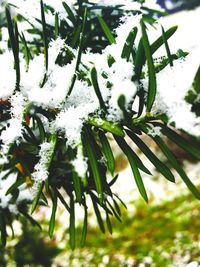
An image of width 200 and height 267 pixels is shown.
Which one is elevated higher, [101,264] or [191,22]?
[191,22]

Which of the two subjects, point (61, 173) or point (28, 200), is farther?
point (28, 200)

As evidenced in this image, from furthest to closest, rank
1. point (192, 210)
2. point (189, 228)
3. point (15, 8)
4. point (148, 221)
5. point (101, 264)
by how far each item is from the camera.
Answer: point (148, 221) < point (192, 210) < point (189, 228) < point (101, 264) < point (15, 8)

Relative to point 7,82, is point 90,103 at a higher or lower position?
lower

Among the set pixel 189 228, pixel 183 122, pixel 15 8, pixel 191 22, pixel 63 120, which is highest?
pixel 191 22

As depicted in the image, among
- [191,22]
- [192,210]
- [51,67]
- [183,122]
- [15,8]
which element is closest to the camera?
[183,122]

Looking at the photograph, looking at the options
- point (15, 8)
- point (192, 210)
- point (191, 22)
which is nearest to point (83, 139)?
point (15, 8)

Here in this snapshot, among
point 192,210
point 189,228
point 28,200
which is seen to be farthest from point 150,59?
point 192,210

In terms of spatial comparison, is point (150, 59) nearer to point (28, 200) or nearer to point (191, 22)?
point (28, 200)

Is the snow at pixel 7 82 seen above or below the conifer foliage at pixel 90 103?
above

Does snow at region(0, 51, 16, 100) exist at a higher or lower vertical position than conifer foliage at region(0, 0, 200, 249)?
higher
